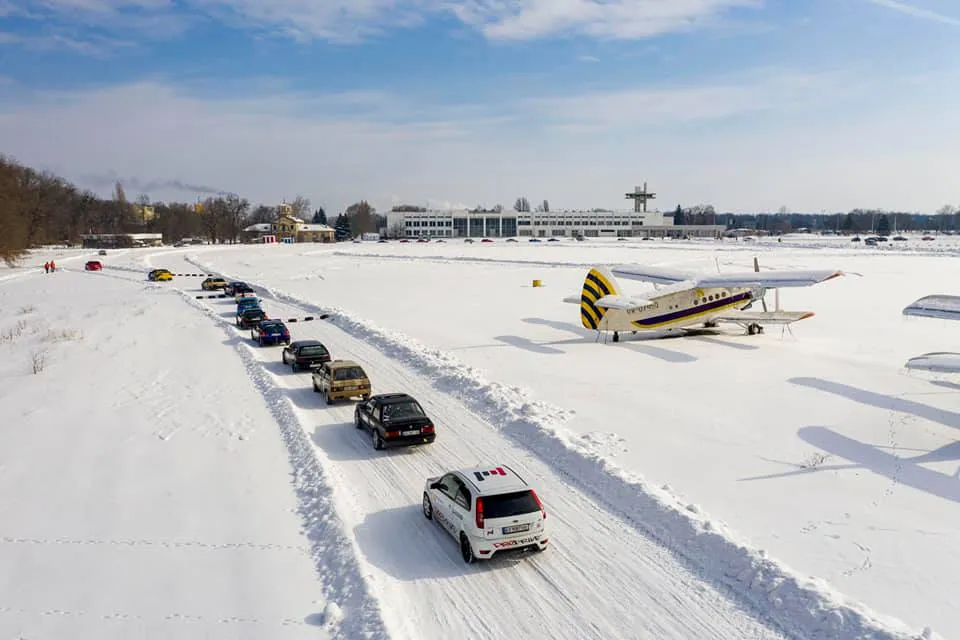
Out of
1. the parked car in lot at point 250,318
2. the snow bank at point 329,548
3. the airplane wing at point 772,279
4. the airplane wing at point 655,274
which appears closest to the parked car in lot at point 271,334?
the parked car in lot at point 250,318

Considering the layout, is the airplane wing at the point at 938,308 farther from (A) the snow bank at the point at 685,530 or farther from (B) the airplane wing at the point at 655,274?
(B) the airplane wing at the point at 655,274

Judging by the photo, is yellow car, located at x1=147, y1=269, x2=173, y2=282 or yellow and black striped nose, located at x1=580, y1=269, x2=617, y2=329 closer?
yellow and black striped nose, located at x1=580, y1=269, x2=617, y2=329

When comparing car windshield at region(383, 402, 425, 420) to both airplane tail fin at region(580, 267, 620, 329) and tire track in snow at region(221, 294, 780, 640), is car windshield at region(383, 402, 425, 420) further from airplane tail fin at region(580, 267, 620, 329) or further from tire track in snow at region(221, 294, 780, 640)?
airplane tail fin at region(580, 267, 620, 329)

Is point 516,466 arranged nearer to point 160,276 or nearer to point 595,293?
point 595,293

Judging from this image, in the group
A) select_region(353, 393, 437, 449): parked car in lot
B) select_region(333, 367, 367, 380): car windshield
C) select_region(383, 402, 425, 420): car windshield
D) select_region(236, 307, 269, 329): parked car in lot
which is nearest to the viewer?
select_region(353, 393, 437, 449): parked car in lot

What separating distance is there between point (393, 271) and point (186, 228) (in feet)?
457

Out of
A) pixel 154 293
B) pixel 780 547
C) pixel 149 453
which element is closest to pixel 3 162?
pixel 154 293

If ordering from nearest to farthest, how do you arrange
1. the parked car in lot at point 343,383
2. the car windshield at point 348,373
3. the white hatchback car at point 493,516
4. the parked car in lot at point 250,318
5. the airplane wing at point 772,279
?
the white hatchback car at point 493,516 < the parked car in lot at point 343,383 < the car windshield at point 348,373 < the airplane wing at point 772,279 < the parked car in lot at point 250,318

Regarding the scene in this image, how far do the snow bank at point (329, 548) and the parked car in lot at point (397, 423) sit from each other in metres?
1.86

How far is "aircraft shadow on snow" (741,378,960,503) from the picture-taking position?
53.5 feet

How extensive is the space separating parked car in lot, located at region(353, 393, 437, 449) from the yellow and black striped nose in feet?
55.0

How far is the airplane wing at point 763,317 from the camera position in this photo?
33.4 meters

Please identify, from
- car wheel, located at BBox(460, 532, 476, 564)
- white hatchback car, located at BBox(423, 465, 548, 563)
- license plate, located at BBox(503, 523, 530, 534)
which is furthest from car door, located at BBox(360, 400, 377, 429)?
license plate, located at BBox(503, 523, 530, 534)

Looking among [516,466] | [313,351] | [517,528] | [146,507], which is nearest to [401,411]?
[516,466]
